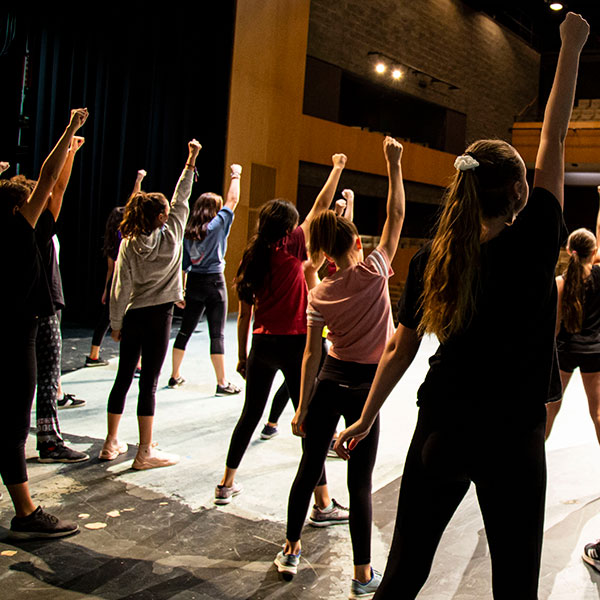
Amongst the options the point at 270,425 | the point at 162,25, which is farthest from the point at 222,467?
the point at 162,25

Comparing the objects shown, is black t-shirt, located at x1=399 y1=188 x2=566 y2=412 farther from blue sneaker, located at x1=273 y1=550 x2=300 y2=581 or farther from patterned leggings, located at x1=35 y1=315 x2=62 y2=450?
patterned leggings, located at x1=35 y1=315 x2=62 y2=450

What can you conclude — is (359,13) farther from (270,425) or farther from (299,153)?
(270,425)

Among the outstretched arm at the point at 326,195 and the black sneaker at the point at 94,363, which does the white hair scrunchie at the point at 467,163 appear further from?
the black sneaker at the point at 94,363

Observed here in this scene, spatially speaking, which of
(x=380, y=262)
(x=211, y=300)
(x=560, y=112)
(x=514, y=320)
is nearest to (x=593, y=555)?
(x=380, y=262)

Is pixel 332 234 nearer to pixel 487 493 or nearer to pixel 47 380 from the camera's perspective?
pixel 487 493

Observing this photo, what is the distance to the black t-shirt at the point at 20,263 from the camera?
8.27 ft

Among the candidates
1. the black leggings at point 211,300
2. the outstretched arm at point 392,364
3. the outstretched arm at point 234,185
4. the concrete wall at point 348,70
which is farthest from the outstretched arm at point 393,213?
the concrete wall at point 348,70

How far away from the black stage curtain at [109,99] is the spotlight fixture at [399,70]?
4.31 metres

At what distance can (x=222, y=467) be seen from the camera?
11.6 feet

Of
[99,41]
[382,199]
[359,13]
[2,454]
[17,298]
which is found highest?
[359,13]

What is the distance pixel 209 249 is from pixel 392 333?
2.75m

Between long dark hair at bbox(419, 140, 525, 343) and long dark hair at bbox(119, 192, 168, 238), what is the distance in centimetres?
217

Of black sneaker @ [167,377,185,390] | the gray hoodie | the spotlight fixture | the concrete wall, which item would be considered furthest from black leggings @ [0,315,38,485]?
the spotlight fixture

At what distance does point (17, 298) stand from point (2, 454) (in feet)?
2.03
